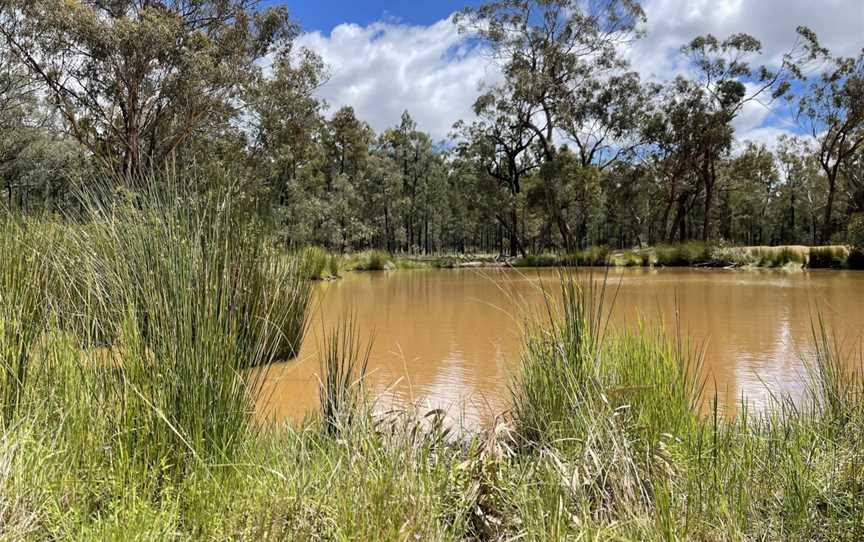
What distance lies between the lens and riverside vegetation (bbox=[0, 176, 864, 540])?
1264mm

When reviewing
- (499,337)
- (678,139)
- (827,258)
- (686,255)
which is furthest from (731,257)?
(499,337)

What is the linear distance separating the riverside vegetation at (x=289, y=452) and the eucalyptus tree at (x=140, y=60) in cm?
917

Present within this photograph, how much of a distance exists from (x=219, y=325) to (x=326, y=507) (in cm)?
61

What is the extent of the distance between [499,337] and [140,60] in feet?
32.6

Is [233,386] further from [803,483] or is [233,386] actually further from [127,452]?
[803,483]

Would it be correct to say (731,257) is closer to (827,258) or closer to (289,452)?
(827,258)

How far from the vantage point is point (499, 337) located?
17.5 ft

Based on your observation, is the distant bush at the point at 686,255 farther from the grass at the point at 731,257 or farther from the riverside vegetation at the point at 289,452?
the riverside vegetation at the point at 289,452

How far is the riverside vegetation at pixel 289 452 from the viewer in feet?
4.15

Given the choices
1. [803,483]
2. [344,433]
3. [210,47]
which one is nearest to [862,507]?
[803,483]

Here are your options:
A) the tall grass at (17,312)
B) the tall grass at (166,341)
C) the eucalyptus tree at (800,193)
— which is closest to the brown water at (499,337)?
the tall grass at (166,341)

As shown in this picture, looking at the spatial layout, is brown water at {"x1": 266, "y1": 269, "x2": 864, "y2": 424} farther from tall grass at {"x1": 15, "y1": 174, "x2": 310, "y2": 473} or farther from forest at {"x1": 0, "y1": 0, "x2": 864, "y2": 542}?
tall grass at {"x1": 15, "y1": 174, "x2": 310, "y2": 473}

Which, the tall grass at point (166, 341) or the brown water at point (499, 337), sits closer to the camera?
the tall grass at point (166, 341)

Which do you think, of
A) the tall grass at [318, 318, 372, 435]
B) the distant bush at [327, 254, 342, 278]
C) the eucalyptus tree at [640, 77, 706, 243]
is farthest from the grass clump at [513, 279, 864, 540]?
the eucalyptus tree at [640, 77, 706, 243]
